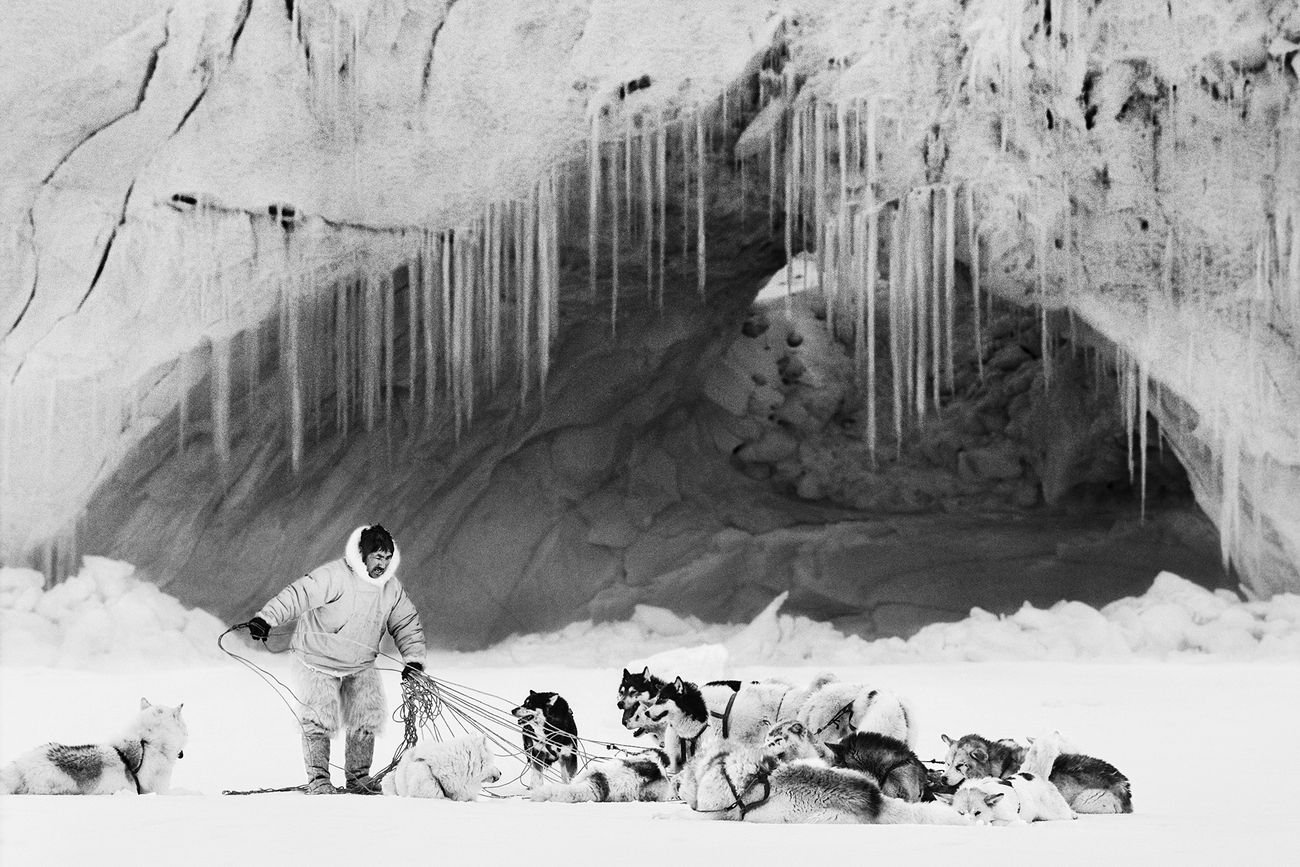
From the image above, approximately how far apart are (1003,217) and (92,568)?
650 cm

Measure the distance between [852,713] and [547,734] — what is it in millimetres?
1121

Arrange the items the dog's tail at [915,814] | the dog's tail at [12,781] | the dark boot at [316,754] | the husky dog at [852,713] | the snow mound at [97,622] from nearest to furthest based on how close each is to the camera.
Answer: the dog's tail at [915,814]
the dog's tail at [12,781]
the husky dog at [852,713]
the dark boot at [316,754]
the snow mound at [97,622]

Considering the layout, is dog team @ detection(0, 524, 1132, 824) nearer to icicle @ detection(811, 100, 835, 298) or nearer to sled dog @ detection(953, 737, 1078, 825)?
sled dog @ detection(953, 737, 1078, 825)

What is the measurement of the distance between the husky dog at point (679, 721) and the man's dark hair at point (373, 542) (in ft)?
3.60

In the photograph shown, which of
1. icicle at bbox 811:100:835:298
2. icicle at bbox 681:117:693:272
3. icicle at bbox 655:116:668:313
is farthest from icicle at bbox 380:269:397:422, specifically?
icicle at bbox 811:100:835:298

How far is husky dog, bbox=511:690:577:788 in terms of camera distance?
4961mm

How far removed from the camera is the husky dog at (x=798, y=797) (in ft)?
12.2

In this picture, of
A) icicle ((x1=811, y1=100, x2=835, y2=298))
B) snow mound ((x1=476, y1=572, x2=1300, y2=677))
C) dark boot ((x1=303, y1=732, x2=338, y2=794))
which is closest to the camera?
dark boot ((x1=303, y1=732, x2=338, y2=794))

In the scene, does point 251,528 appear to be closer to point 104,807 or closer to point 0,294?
point 0,294

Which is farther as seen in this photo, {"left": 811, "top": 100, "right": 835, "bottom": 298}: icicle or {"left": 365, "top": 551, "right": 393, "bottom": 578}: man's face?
{"left": 811, "top": 100, "right": 835, "bottom": 298}: icicle

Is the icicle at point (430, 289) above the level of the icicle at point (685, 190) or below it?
below

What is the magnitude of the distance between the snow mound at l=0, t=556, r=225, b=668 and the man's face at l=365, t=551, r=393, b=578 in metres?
4.36

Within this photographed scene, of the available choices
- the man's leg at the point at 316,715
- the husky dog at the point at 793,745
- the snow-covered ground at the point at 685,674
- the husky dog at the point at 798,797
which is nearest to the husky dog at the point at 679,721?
the snow-covered ground at the point at 685,674

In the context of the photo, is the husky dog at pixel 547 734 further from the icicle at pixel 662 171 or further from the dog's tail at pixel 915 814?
the icicle at pixel 662 171
